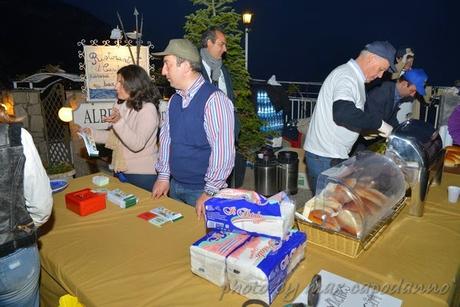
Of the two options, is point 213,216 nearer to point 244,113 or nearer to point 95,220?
point 95,220

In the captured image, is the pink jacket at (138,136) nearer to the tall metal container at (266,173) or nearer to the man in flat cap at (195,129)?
the man in flat cap at (195,129)

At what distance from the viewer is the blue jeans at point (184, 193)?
230 centimetres

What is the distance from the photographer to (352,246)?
4.78 ft

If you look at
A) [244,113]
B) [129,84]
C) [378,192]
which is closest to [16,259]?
[129,84]

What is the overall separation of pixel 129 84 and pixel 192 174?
0.88m

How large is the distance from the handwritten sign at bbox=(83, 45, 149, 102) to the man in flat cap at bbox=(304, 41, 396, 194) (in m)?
2.92

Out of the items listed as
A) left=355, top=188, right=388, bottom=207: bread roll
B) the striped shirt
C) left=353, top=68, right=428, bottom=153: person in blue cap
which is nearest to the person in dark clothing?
left=353, top=68, right=428, bottom=153: person in blue cap

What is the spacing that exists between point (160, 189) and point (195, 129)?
1.56ft

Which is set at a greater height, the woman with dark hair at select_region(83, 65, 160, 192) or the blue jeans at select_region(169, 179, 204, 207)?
the woman with dark hair at select_region(83, 65, 160, 192)

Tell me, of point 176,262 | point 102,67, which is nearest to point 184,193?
point 176,262

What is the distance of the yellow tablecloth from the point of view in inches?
49.5

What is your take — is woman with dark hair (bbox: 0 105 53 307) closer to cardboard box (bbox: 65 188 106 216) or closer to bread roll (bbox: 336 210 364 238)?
cardboard box (bbox: 65 188 106 216)

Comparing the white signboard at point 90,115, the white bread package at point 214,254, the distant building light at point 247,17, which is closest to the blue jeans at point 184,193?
the white bread package at point 214,254

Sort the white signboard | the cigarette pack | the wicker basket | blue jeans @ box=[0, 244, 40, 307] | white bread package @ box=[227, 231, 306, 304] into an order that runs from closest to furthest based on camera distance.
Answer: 1. white bread package @ box=[227, 231, 306, 304]
2. blue jeans @ box=[0, 244, 40, 307]
3. the wicker basket
4. the cigarette pack
5. the white signboard
